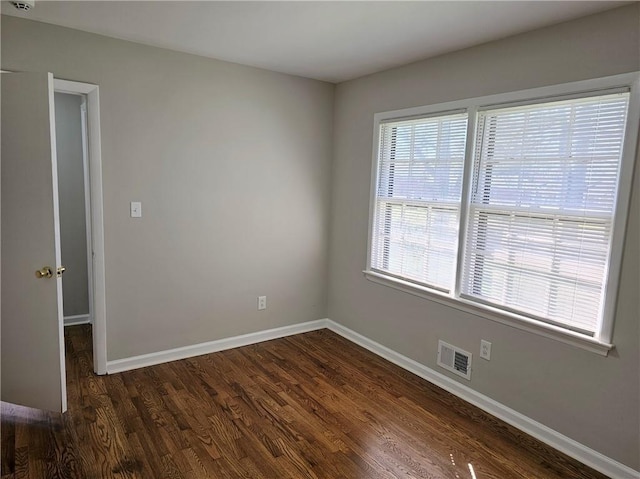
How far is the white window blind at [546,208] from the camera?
2145 millimetres

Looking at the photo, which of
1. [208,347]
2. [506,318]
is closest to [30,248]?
[208,347]

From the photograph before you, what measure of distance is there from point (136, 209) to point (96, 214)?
262 millimetres

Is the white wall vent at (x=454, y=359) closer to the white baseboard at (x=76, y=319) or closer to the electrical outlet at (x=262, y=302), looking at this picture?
the electrical outlet at (x=262, y=302)

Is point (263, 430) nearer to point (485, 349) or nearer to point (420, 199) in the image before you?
point (485, 349)

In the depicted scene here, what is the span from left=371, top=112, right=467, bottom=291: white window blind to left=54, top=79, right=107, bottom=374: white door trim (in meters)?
2.12

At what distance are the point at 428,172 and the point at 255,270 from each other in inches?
66.5

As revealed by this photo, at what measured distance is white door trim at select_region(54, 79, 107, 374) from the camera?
2.74 metres

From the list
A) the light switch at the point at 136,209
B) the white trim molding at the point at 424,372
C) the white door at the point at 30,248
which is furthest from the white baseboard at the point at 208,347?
the light switch at the point at 136,209

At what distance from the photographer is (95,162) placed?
282 centimetres

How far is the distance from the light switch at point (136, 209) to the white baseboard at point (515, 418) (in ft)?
7.10

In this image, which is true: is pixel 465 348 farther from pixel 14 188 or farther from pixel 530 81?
pixel 14 188

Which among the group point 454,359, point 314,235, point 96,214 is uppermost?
point 96,214

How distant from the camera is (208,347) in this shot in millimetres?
3479

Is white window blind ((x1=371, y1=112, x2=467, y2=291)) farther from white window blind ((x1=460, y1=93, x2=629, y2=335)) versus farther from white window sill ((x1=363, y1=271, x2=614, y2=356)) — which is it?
white window blind ((x1=460, y1=93, x2=629, y2=335))
